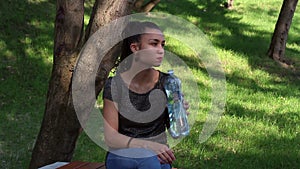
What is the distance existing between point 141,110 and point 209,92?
17.4 feet

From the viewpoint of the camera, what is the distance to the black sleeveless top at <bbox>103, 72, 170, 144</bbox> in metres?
3.19

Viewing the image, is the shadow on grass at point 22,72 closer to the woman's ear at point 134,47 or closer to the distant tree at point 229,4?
the woman's ear at point 134,47

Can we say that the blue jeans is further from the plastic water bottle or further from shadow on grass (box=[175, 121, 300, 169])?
shadow on grass (box=[175, 121, 300, 169])

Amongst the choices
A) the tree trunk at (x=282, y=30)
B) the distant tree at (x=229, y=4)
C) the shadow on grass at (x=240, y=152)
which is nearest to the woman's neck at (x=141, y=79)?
the shadow on grass at (x=240, y=152)

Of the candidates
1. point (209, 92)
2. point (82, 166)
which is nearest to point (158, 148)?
point (82, 166)

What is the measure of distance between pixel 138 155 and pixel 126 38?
0.78 m

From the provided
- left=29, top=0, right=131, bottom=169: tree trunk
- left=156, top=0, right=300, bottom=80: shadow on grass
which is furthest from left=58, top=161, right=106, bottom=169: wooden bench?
left=156, top=0, right=300, bottom=80: shadow on grass

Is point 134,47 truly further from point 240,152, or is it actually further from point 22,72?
point 22,72

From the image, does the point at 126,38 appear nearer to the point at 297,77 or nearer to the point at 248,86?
the point at 248,86

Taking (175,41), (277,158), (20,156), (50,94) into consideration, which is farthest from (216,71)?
(50,94)

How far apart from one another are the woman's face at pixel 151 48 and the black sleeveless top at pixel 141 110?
0.74 feet

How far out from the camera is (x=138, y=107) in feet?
10.6

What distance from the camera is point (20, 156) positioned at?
571 cm

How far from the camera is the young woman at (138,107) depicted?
3.07m
